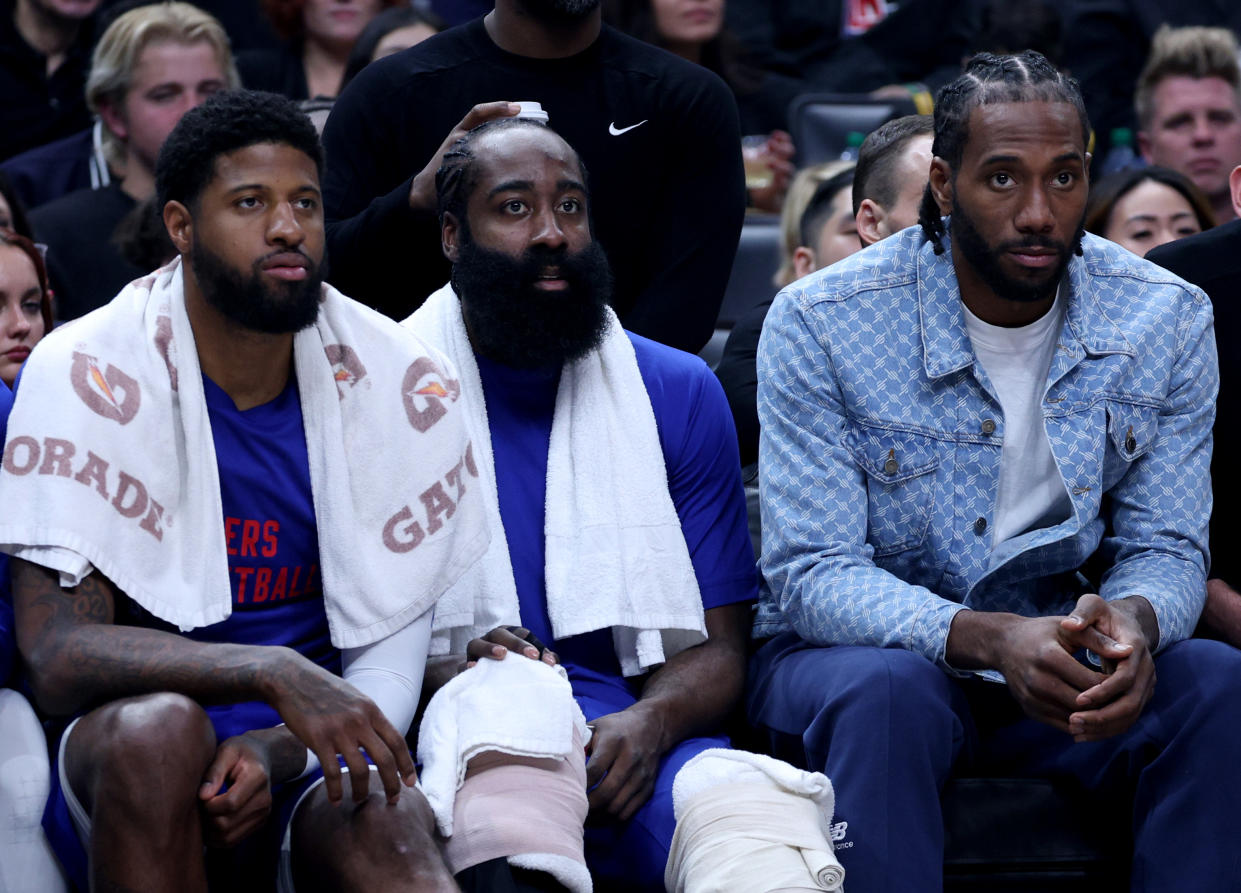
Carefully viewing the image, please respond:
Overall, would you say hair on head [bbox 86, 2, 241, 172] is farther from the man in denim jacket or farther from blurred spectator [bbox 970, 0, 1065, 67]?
blurred spectator [bbox 970, 0, 1065, 67]

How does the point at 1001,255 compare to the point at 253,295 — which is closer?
the point at 253,295

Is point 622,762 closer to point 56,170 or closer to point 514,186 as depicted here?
point 514,186

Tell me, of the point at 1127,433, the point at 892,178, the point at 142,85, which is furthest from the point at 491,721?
the point at 142,85

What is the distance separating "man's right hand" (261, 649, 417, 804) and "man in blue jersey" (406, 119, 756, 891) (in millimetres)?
483

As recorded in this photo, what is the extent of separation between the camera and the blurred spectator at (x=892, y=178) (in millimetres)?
4051

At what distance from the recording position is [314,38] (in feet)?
18.8

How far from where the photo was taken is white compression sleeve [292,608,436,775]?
9.52 ft

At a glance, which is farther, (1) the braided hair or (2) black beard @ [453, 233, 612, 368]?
(2) black beard @ [453, 233, 612, 368]

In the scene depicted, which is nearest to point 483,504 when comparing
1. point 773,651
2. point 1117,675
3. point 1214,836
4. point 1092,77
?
point 773,651

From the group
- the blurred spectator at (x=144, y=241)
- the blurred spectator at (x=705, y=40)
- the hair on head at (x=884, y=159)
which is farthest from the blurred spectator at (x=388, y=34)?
the hair on head at (x=884, y=159)

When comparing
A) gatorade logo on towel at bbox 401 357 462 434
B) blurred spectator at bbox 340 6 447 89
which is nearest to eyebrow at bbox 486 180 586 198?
gatorade logo on towel at bbox 401 357 462 434

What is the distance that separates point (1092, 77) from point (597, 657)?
430 centimetres

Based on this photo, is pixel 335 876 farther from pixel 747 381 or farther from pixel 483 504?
pixel 747 381

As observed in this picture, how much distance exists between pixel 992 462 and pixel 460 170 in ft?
3.79
